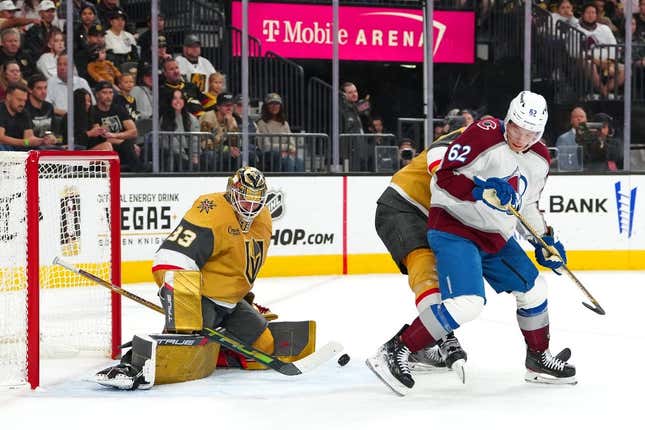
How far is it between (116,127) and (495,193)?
4506 millimetres

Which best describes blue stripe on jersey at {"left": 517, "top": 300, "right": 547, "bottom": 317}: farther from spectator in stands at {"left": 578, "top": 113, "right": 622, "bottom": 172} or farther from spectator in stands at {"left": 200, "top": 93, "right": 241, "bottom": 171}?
spectator in stands at {"left": 578, "top": 113, "right": 622, "bottom": 172}

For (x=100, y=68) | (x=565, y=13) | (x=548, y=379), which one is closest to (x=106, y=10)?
(x=100, y=68)

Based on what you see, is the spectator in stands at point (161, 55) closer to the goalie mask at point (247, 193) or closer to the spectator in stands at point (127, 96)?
the spectator in stands at point (127, 96)

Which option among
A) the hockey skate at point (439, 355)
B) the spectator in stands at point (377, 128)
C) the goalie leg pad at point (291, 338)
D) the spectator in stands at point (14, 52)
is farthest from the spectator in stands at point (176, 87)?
the hockey skate at point (439, 355)

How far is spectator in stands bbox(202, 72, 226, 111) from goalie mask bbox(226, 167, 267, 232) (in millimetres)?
4367

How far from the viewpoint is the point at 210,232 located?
4031mm

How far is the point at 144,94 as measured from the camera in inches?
313

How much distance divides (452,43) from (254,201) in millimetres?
6504

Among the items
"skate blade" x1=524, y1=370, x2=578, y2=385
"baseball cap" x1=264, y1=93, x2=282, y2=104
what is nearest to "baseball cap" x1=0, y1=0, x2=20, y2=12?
"baseball cap" x1=264, y1=93, x2=282, y2=104

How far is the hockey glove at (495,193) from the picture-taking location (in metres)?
3.73

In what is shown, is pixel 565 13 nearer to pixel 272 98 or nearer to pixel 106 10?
pixel 272 98

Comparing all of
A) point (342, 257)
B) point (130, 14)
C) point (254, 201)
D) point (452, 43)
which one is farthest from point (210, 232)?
point (452, 43)

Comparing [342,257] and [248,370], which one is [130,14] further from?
[248,370]

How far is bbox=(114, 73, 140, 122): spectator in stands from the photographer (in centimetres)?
788
